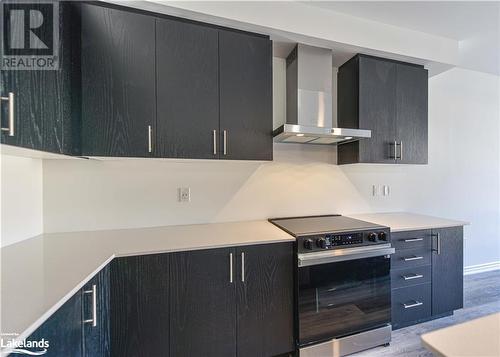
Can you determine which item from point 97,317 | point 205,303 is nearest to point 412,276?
point 205,303

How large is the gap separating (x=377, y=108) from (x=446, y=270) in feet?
5.35

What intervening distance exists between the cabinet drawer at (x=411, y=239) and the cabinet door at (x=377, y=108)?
70cm

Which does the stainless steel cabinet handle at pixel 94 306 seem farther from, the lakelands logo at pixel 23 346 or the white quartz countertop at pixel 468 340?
the white quartz countertop at pixel 468 340

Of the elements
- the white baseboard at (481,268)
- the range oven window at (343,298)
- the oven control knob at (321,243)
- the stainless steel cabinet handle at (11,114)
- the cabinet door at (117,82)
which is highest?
the cabinet door at (117,82)

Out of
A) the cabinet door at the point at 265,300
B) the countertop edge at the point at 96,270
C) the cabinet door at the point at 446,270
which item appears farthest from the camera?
the cabinet door at the point at 446,270

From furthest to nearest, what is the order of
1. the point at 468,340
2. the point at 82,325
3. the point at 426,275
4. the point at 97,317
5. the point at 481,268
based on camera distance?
the point at 481,268, the point at 426,275, the point at 97,317, the point at 82,325, the point at 468,340

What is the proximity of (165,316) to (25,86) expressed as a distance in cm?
141

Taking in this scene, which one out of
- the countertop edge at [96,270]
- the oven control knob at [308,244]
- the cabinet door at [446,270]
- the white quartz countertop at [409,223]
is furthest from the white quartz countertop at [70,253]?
the cabinet door at [446,270]

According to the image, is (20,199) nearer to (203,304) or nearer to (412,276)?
(203,304)

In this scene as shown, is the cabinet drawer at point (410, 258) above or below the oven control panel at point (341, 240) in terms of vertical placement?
below

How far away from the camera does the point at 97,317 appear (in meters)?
1.17

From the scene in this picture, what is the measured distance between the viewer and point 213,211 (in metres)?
2.13

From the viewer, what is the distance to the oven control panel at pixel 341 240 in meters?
1.64

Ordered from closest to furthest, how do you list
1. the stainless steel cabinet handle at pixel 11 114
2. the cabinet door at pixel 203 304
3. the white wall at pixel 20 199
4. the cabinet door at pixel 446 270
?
the stainless steel cabinet handle at pixel 11 114
the white wall at pixel 20 199
the cabinet door at pixel 203 304
the cabinet door at pixel 446 270
